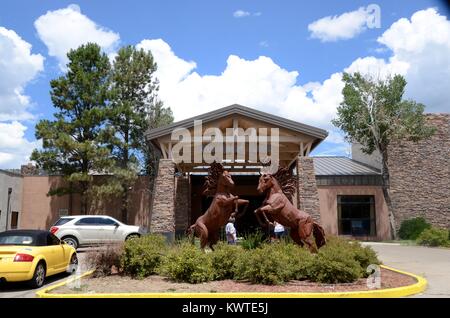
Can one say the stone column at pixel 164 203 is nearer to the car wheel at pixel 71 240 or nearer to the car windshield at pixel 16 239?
the car wheel at pixel 71 240

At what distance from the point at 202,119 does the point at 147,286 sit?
11748mm

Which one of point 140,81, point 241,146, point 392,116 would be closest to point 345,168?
point 392,116

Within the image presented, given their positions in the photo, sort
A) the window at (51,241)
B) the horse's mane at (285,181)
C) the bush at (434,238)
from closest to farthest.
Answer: the window at (51,241)
the horse's mane at (285,181)
the bush at (434,238)

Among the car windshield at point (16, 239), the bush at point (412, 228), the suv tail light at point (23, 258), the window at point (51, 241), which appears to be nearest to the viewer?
the suv tail light at point (23, 258)

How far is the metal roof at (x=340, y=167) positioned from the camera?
3134 cm

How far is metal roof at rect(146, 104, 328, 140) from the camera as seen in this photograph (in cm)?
2062

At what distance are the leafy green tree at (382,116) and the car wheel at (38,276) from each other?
2428 centimetres

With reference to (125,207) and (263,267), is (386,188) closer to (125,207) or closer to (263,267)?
(125,207)

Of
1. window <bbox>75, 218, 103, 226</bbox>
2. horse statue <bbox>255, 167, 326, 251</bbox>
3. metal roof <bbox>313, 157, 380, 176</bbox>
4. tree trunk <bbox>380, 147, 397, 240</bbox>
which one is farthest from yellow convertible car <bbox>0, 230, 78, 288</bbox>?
tree trunk <bbox>380, 147, 397, 240</bbox>

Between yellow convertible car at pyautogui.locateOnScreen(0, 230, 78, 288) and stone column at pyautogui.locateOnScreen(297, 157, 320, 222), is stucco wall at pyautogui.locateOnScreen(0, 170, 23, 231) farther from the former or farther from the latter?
stone column at pyautogui.locateOnScreen(297, 157, 320, 222)

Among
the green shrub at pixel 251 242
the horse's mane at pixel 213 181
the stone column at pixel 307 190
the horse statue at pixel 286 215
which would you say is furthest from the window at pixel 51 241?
the stone column at pixel 307 190

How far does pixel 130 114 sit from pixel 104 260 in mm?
19276

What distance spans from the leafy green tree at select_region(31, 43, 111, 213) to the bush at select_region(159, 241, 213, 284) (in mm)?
18188
